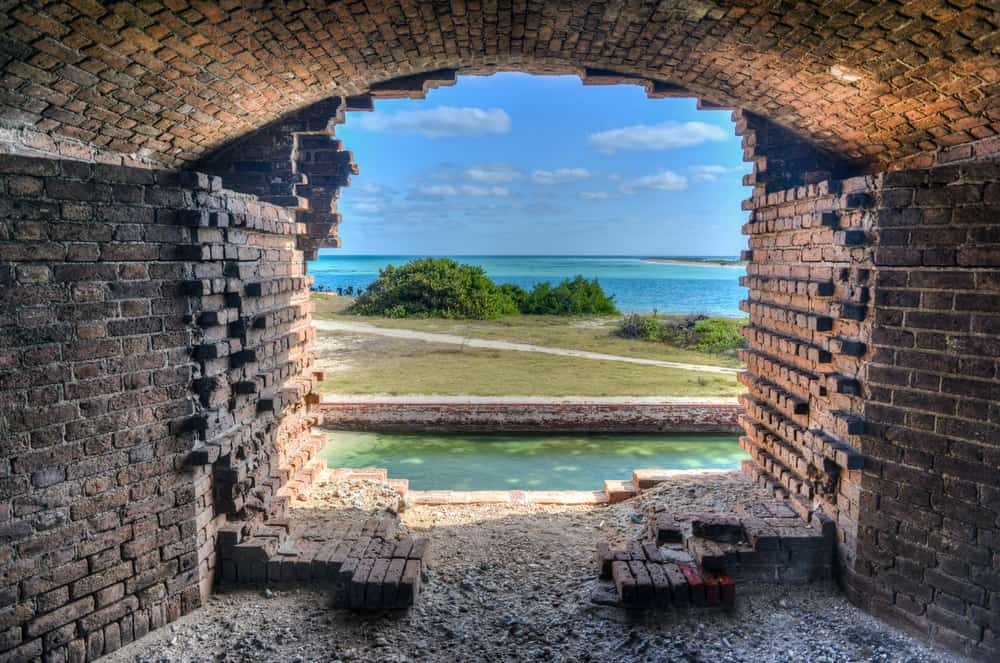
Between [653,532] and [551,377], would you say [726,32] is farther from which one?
[551,377]

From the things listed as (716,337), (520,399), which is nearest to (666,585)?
(520,399)

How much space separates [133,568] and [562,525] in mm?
3686

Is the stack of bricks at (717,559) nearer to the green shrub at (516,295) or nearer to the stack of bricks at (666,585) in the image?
the stack of bricks at (666,585)

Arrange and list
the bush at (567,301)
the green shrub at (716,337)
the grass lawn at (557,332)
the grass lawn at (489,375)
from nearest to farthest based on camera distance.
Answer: the grass lawn at (489,375), the grass lawn at (557,332), the green shrub at (716,337), the bush at (567,301)

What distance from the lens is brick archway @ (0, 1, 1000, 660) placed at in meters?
3.48

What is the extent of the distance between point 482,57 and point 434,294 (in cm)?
2167

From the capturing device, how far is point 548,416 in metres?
10.7

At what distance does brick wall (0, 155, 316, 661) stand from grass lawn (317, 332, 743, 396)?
25.5ft

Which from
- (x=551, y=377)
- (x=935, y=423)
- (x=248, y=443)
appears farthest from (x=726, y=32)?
(x=551, y=377)

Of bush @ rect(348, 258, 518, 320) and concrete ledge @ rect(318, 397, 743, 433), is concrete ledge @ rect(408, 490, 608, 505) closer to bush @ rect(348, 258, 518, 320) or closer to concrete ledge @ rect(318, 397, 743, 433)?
concrete ledge @ rect(318, 397, 743, 433)

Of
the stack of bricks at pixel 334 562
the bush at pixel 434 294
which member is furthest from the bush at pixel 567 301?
the stack of bricks at pixel 334 562

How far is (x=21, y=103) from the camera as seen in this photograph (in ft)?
12.6

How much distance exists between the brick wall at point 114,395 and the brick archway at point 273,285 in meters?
0.01

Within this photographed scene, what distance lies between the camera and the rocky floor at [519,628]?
3.86 m
